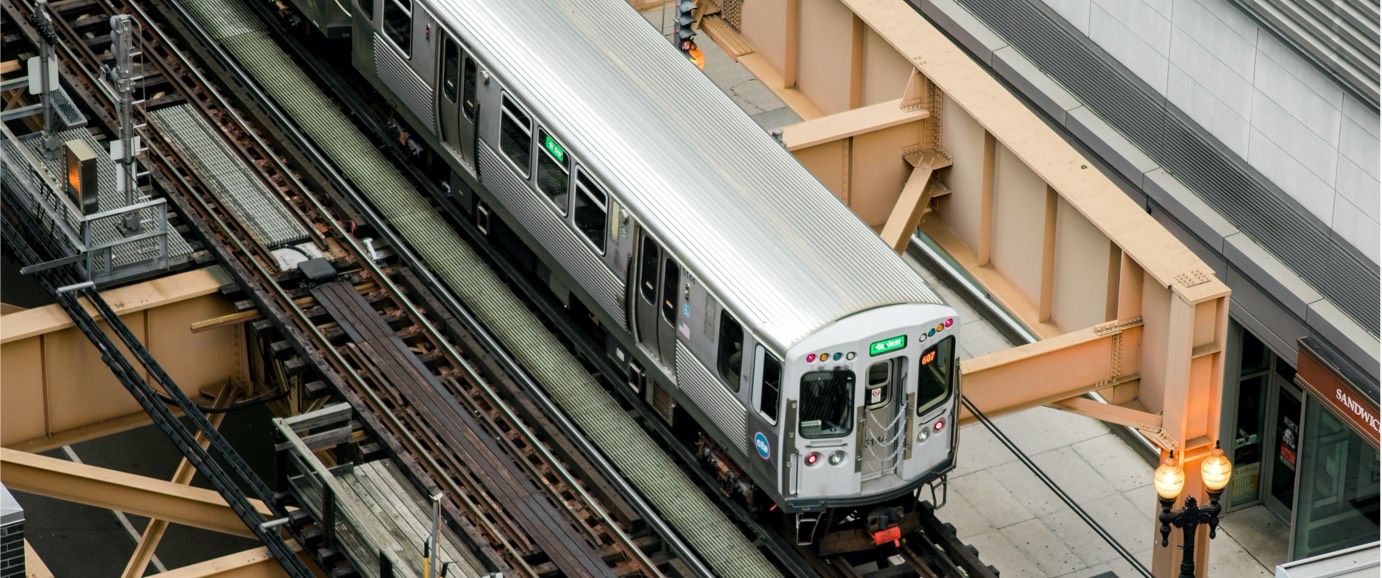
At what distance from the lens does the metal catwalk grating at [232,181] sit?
31062 mm

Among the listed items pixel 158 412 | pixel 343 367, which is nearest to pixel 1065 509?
pixel 343 367

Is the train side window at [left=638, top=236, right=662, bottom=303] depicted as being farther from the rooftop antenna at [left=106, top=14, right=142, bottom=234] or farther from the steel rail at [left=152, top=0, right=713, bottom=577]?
the rooftop antenna at [left=106, top=14, right=142, bottom=234]

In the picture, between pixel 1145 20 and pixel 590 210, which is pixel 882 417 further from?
pixel 1145 20

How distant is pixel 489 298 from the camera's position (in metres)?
30.9

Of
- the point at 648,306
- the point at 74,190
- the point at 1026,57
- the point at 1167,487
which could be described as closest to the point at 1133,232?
the point at 1167,487

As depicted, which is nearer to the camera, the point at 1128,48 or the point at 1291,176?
the point at 1291,176

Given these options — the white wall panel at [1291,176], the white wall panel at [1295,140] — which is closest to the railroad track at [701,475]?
the white wall panel at [1291,176]

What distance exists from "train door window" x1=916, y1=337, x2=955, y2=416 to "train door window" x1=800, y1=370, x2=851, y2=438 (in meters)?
0.80

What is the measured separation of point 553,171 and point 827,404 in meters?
4.80

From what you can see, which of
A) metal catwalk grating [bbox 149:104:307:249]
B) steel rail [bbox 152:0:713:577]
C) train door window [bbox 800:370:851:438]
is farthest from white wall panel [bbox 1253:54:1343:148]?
metal catwalk grating [bbox 149:104:307:249]

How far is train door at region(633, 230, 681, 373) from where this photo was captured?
27.6 metres

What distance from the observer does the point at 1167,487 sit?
27.8 meters

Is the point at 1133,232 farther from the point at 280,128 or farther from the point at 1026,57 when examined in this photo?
the point at 280,128

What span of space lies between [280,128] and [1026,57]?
9.83 metres
